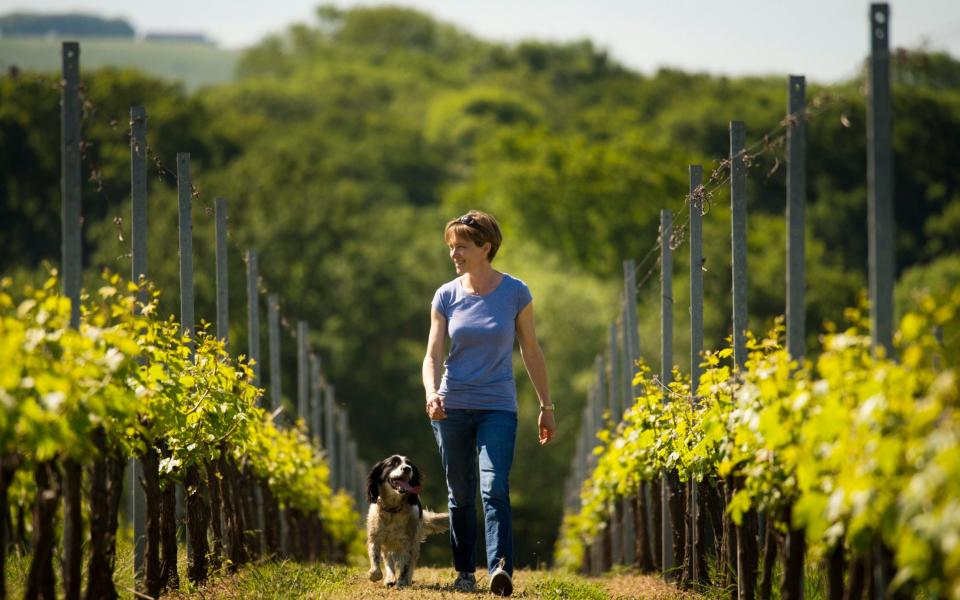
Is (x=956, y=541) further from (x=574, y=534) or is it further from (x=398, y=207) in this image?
(x=398, y=207)

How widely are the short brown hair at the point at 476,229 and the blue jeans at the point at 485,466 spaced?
910 mm

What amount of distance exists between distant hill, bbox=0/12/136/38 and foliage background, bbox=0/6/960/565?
11.7m

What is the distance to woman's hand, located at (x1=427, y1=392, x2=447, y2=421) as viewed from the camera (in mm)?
8531

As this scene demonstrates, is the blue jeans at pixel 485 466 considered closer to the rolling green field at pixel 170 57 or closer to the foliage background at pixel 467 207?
the foliage background at pixel 467 207

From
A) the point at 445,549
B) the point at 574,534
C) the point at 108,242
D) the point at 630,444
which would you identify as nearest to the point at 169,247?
the point at 108,242

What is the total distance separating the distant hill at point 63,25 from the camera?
7419 cm

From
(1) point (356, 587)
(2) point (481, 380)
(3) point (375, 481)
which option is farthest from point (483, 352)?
(3) point (375, 481)

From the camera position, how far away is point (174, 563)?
8.62 metres

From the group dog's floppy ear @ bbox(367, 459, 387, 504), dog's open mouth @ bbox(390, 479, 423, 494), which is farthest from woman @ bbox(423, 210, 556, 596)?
dog's floppy ear @ bbox(367, 459, 387, 504)

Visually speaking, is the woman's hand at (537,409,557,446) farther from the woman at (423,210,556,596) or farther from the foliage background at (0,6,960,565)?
the foliage background at (0,6,960,565)

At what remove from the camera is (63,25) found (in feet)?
280

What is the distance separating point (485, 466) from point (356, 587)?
1379 millimetres

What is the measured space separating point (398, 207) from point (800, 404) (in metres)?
53.1

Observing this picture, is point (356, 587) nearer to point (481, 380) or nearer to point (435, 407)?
point (435, 407)
